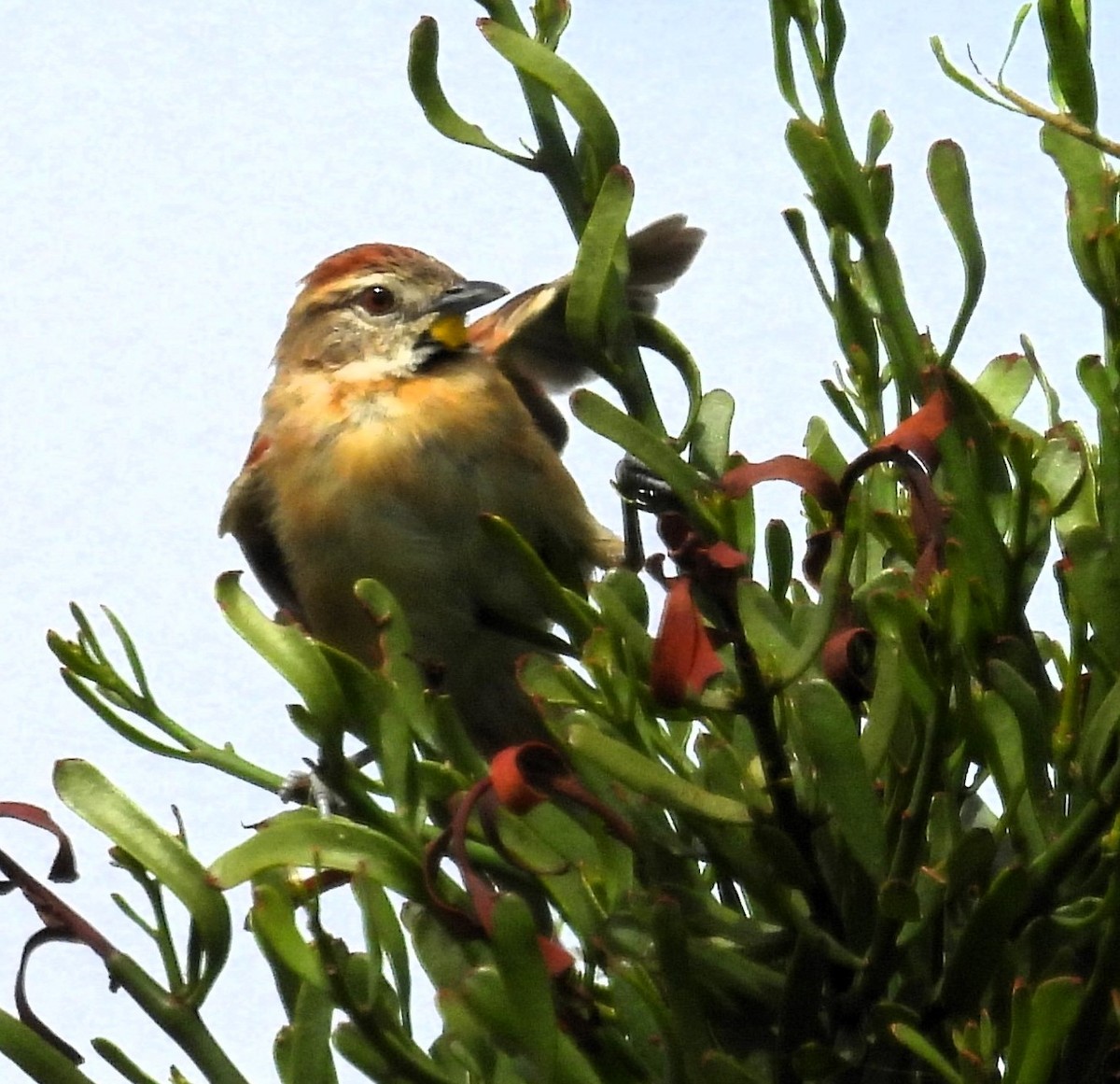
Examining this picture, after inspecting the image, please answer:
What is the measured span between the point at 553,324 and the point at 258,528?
34.4 inches

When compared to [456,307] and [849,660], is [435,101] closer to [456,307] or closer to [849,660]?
[849,660]


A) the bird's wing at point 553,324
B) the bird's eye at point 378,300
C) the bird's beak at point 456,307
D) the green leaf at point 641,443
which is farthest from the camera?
the bird's eye at point 378,300

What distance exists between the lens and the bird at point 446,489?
3.65 m

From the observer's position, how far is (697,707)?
1502mm

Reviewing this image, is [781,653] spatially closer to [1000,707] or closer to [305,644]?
[1000,707]

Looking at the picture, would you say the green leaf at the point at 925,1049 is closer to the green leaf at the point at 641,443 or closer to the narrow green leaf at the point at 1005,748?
the narrow green leaf at the point at 1005,748

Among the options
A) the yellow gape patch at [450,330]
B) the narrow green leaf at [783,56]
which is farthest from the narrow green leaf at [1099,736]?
the yellow gape patch at [450,330]

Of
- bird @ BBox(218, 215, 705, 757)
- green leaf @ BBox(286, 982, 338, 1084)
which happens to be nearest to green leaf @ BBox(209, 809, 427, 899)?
green leaf @ BBox(286, 982, 338, 1084)

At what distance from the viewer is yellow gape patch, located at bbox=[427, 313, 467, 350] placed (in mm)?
4305

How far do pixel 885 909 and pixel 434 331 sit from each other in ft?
10.00

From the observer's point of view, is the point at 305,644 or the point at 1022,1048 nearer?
the point at 1022,1048

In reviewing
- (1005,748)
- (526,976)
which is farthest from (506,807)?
(1005,748)

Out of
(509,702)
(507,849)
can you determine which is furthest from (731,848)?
(509,702)

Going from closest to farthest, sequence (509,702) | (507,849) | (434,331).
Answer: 1. (507,849)
2. (509,702)
3. (434,331)
